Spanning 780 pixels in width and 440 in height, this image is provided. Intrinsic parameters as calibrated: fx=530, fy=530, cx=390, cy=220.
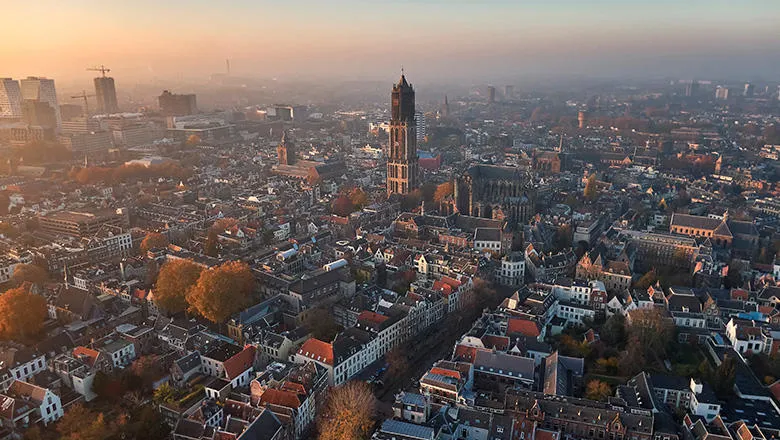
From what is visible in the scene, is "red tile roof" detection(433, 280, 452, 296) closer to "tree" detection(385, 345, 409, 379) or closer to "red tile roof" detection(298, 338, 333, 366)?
"tree" detection(385, 345, 409, 379)

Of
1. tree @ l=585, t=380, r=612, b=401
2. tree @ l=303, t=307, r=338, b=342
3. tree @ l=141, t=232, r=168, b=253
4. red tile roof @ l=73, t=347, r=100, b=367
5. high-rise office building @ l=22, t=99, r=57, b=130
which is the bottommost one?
tree @ l=585, t=380, r=612, b=401

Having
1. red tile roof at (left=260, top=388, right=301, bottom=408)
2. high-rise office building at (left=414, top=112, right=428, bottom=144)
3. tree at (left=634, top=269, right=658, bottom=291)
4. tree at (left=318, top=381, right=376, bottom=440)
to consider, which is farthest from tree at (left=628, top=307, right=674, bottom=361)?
high-rise office building at (left=414, top=112, right=428, bottom=144)

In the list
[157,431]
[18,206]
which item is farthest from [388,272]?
[18,206]

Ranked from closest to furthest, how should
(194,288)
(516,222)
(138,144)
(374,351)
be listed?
(374,351), (194,288), (516,222), (138,144)

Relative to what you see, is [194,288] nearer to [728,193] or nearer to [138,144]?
[728,193]

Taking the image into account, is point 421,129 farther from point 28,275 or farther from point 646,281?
point 28,275

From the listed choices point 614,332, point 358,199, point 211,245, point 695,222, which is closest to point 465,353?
point 614,332
